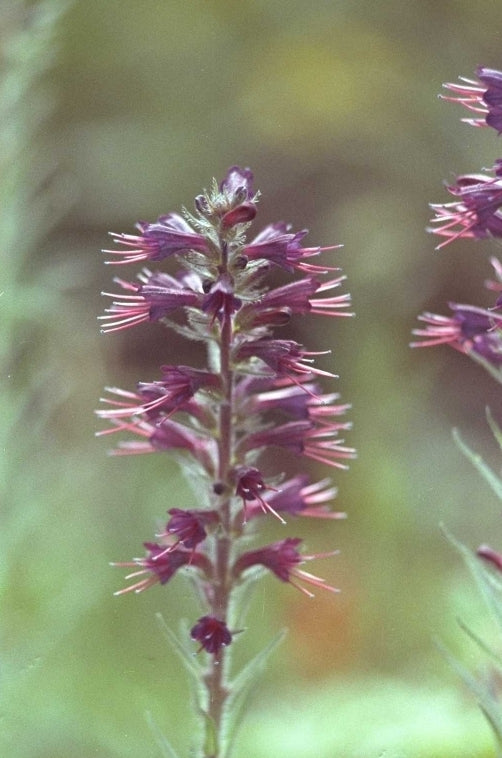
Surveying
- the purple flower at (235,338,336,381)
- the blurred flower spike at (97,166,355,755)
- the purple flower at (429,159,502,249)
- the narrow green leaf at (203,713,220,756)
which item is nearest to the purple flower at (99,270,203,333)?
the blurred flower spike at (97,166,355,755)

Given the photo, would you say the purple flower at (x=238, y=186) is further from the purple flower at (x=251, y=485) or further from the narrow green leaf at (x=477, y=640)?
the narrow green leaf at (x=477, y=640)

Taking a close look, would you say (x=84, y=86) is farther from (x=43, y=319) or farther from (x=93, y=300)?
(x=43, y=319)

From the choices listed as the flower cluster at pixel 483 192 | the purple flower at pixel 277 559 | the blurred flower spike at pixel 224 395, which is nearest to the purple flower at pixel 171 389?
the blurred flower spike at pixel 224 395

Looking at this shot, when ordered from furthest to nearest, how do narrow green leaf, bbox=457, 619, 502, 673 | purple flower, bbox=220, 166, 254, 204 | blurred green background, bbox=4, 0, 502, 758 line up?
blurred green background, bbox=4, 0, 502, 758 → purple flower, bbox=220, 166, 254, 204 → narrow green leaf, bbox=457, 619, 502, 673

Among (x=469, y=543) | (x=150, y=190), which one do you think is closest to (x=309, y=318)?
(x=150, y=190)

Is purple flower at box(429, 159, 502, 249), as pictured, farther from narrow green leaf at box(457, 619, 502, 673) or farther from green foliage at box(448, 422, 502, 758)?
narrow green leaf at box(457, 619, 502, 673)

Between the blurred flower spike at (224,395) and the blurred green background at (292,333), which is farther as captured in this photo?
the blurred green background at (292,333)
